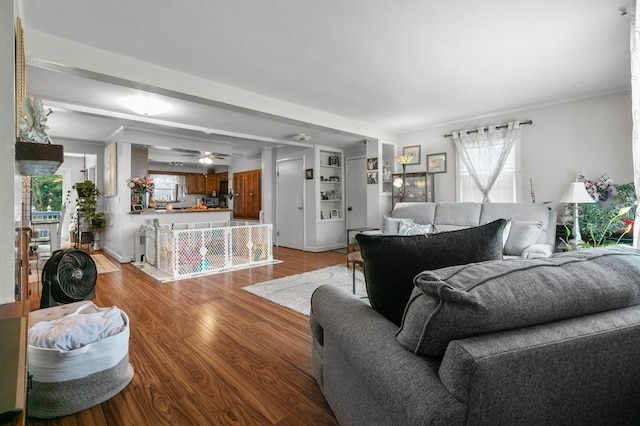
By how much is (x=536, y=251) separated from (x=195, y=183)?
8.10 meters

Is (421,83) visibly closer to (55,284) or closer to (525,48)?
(525,48)

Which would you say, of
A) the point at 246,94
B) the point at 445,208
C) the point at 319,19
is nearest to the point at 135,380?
the point at 319,19

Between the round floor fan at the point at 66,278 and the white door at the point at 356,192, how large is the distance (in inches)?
195

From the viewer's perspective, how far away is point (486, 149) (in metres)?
4.86

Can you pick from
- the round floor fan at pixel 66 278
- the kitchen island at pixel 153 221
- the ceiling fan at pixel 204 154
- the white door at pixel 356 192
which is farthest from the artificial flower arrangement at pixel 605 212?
the ceiling fan at pixel 204 154

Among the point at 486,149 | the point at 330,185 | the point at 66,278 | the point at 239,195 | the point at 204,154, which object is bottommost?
the point at 66,278

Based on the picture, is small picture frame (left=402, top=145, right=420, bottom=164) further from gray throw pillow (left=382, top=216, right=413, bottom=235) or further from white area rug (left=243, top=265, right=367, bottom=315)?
white area rug (left=243, top=265, right=367, bottom=315)

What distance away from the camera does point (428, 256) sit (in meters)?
1.09

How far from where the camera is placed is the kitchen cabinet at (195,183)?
870 cm

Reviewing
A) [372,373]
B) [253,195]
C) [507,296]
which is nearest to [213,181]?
[253,195]

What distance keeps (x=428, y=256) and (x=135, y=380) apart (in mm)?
1866

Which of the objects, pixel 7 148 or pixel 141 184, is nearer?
pixel 7 148

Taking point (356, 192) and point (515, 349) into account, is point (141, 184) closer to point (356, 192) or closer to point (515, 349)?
point (356, 192)

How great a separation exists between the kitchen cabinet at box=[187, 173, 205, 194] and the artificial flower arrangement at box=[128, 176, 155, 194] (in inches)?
116
